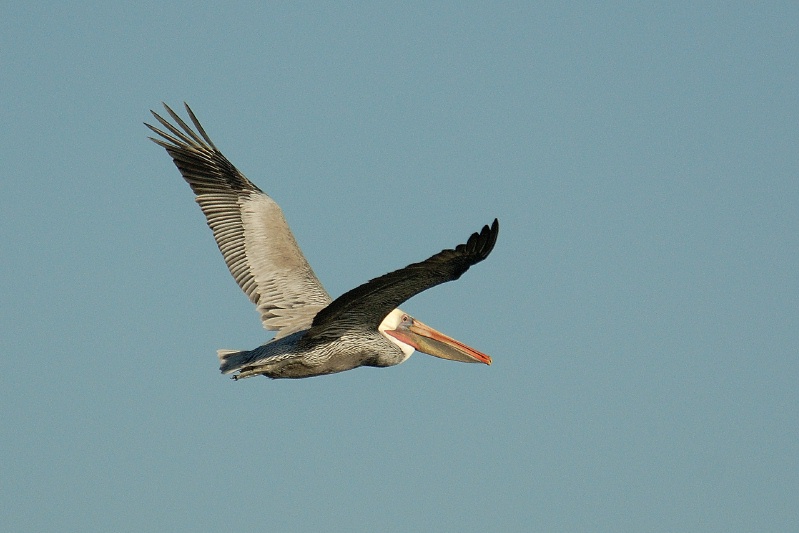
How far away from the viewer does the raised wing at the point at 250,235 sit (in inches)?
440

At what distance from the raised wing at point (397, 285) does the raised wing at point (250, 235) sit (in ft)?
3.59

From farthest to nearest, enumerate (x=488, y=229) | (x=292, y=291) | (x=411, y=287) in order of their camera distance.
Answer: (x=292, y=291), (x=411, y=287), (x=488, y=229)

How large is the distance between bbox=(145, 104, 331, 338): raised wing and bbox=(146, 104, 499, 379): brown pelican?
0.01 m

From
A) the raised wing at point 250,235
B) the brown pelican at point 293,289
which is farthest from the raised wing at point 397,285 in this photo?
the raised wing at point 250,235

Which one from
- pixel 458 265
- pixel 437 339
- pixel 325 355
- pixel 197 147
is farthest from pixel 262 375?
pixel 197 147

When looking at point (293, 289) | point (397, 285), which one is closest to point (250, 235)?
point (293, 289)

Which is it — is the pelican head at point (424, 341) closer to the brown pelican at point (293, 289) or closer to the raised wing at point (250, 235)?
the brown pelican at point (293, 289)

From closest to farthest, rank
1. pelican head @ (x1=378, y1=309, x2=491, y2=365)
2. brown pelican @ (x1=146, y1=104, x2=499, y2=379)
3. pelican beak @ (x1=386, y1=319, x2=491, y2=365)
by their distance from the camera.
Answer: brown pelican @ (x1=146, y1=104, x2=499, y2=379)
pelican head @ (x1=378, y1=309, x2=491, y2=365)
pelican beak @ (x1=386, y1=319, x2=491, y2=365)

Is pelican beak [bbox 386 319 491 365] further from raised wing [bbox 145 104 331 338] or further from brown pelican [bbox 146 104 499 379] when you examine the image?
raised wing [bbox 145 104 331 338]

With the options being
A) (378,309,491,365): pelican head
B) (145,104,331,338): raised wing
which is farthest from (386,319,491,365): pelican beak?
(145,104,331,338): raised wing

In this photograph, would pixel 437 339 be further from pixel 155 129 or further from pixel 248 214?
pixel 155 129

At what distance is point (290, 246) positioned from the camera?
39.4ft

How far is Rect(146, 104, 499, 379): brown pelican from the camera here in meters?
8.59

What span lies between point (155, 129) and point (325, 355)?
4.31m
